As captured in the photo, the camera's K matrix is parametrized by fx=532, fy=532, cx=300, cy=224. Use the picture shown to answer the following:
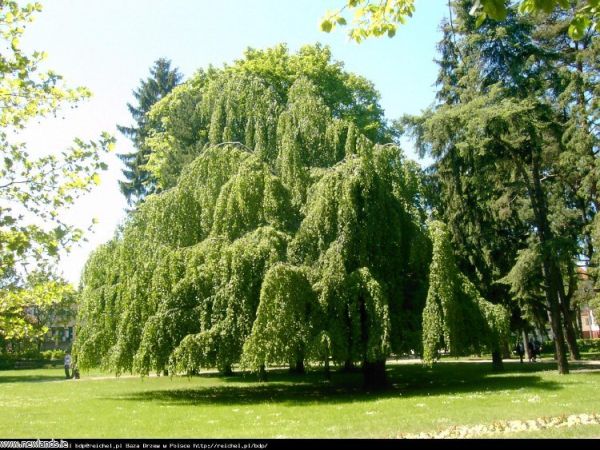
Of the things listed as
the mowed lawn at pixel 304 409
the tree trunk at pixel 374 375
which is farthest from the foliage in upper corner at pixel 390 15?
the tree trunk at pixel 374 375

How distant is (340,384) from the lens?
18.5m

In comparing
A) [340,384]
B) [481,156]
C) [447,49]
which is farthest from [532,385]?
[447,49]

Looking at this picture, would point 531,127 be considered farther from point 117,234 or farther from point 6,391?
point 6,391

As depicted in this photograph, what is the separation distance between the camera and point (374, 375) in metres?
16.0

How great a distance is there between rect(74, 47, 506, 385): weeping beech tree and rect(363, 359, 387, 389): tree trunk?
0.05 meters

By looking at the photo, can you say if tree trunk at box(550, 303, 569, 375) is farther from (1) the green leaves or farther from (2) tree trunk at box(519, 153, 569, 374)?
(1) the green leaves

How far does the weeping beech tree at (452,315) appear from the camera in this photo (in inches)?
548

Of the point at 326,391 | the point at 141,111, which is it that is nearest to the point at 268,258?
the point at 326,391

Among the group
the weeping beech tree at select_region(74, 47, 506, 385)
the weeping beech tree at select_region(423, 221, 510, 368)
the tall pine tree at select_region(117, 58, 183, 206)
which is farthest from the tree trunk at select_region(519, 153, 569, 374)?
the tall pine tree at select_region(117, 58, 183, 206)

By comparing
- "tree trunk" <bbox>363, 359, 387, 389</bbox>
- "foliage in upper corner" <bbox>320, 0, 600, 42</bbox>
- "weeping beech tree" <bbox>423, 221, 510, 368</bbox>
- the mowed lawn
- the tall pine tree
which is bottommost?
the mowed lawn

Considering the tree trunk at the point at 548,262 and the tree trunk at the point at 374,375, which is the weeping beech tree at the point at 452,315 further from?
the tree trunk at the point at 548,262

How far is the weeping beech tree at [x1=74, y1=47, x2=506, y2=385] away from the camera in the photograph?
45.0 feet

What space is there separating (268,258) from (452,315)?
5.11 meters

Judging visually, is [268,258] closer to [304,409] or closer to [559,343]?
[304,409]
